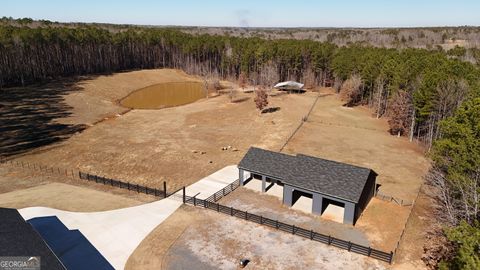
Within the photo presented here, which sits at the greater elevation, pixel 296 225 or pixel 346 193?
pixel 346 193

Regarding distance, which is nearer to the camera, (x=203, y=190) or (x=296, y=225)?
(x=296, y=225)

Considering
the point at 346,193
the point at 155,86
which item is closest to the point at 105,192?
the point at 346,193

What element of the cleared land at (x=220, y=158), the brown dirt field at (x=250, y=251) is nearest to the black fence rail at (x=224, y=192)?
the cleared land at (x=220, y=158)

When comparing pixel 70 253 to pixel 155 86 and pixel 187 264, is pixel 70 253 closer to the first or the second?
pixel 187 264

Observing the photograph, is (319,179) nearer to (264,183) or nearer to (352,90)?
(264,183)

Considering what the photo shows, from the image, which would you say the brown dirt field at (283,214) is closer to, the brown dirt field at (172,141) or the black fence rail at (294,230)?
the black fence rail at (294,230)
